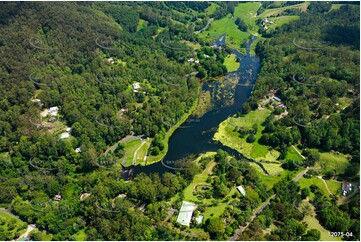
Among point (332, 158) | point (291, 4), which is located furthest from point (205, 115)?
point (291, 4)

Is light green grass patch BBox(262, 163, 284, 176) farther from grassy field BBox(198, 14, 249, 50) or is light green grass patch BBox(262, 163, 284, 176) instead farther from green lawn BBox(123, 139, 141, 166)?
grassy field BBox(198, 14, 249, 50)

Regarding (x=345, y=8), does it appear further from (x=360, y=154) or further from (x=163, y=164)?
(x=163, y=164)

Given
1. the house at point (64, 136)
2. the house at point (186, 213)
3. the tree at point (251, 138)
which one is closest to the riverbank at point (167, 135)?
the house at point (186, 213)

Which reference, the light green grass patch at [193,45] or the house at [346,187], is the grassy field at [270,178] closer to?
the house at [346,187]

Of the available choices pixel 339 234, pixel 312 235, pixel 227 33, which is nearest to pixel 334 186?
pixel 339 234

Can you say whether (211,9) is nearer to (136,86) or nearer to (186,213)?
(136,86)
